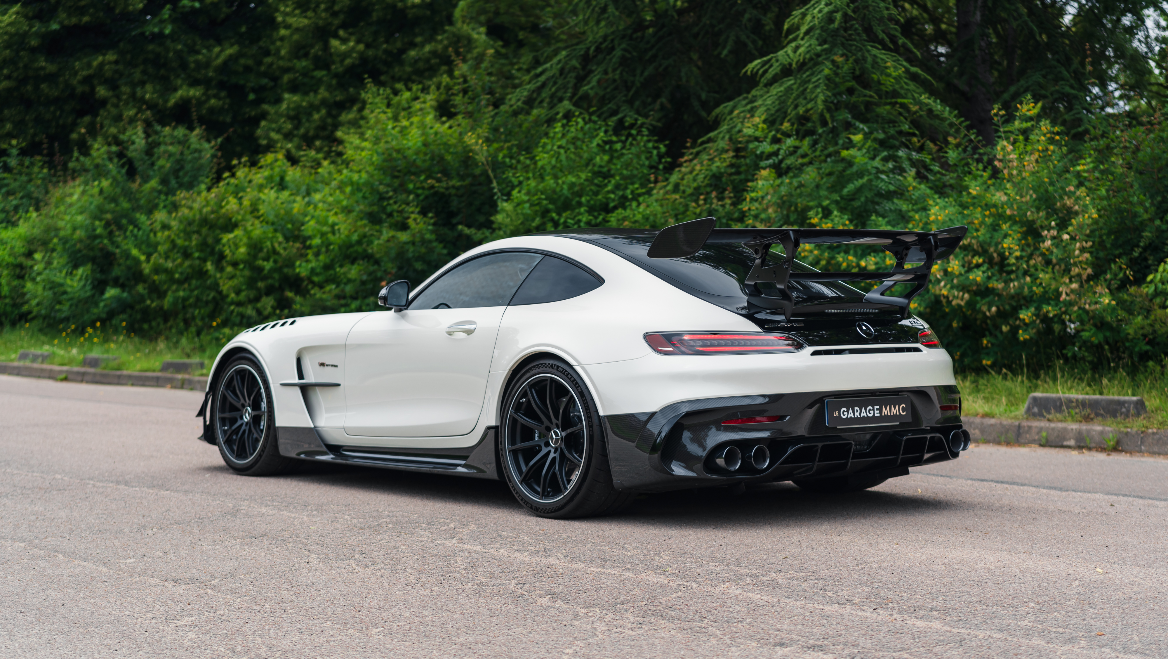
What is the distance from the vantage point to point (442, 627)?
3.69 metres

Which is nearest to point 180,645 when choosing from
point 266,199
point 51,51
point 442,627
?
point 442,627

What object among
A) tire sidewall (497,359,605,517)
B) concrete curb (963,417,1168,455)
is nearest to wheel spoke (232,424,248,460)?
tire sidewall (497,359,605,517)

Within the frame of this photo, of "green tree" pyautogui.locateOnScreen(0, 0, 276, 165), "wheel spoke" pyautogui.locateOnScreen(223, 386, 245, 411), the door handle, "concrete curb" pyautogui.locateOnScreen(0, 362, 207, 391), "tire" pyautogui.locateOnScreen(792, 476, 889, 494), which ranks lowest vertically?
"concrete curb" pyautogui.locateOnScreen(0, 362, 207, 391)

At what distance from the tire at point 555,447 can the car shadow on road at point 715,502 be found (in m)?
0.17

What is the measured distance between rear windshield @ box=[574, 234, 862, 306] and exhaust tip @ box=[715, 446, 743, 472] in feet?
2.32

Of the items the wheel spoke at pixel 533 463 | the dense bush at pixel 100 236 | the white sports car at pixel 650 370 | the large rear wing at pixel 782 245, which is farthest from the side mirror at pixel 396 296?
the dense bush at pixel 100 236

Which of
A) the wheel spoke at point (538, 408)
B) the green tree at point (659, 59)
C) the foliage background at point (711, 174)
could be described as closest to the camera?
the wheel spoke at point (538, 408)

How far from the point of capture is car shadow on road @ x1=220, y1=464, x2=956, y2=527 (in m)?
5.56

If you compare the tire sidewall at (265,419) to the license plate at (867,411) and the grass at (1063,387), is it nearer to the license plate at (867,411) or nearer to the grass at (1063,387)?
the license plate at (867,411)

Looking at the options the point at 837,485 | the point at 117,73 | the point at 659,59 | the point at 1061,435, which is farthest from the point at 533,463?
the point at 117,73

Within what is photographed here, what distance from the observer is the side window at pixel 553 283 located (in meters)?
5.67

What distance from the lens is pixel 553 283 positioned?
5805 millimetres

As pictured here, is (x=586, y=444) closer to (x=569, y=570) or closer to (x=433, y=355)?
(x=569, y=570)

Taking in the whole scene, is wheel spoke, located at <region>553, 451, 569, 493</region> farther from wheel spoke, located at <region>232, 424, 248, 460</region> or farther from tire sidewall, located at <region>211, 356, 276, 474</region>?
wheel spoke, located at <region>232, 424, 248, 460</region>
